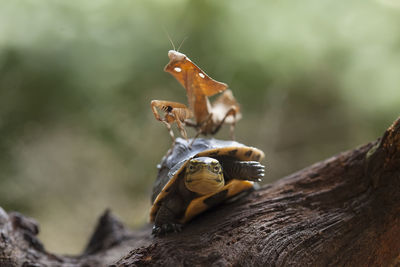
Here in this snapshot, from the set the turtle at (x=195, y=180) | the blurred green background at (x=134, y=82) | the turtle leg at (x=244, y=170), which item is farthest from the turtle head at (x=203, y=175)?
the blurred green background at (x=134, y=82)

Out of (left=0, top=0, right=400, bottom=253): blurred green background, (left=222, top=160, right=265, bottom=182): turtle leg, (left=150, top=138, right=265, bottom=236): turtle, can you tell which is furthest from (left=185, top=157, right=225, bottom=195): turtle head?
(left=0, top=0, right=400, bottom=253): blurred green background

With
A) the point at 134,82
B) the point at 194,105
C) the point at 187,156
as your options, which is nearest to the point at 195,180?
the point at 187,156

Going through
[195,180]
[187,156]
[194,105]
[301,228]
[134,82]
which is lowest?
[301,228]

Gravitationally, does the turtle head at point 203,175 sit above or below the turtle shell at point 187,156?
below

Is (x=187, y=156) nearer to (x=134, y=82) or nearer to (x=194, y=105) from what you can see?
(x=194, y=105)

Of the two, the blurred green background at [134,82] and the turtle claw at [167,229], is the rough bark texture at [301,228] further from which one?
the blurred green background at [134,82]

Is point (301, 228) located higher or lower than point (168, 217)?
lower

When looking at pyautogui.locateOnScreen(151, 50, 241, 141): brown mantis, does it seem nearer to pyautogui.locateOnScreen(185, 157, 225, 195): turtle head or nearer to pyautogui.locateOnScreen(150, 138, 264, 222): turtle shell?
pyautogui.locateOnScreen(150, 138, 264, 222): turtle shell
